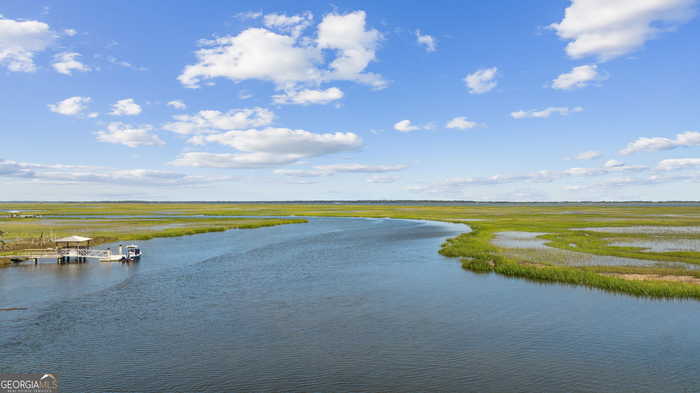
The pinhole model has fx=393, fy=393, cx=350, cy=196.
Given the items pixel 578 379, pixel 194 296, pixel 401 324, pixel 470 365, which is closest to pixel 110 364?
pixel 194 296

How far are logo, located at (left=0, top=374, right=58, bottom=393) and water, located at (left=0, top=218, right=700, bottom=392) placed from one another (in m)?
0.49

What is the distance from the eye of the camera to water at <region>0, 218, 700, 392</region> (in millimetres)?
18656

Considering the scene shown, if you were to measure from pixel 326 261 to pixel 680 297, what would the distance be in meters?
35.3

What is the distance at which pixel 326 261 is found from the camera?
5100 centimetres

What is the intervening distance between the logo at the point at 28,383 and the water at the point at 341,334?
0.49 m

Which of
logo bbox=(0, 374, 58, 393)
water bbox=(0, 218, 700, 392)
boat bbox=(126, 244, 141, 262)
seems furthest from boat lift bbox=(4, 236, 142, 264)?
logo bbox=(0, 374, 58, 393)

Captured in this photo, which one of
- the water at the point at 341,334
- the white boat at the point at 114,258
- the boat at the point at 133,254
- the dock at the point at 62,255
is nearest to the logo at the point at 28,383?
the water at the point at 341,334

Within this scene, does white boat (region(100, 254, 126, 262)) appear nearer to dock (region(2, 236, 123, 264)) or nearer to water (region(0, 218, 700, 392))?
dock (region(2, 236, 123, 264))

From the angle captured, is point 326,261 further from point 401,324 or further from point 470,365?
point 470,365

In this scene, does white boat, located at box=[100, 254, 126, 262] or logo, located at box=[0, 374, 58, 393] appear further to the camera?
white boat, located at box=[100, 254, 126, 262]

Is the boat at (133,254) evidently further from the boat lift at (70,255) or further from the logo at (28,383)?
the logo at (28,383)

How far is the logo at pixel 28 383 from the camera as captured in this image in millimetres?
17828

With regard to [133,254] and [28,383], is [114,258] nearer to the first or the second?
[133,254]

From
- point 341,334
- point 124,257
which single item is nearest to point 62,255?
point 124,257
